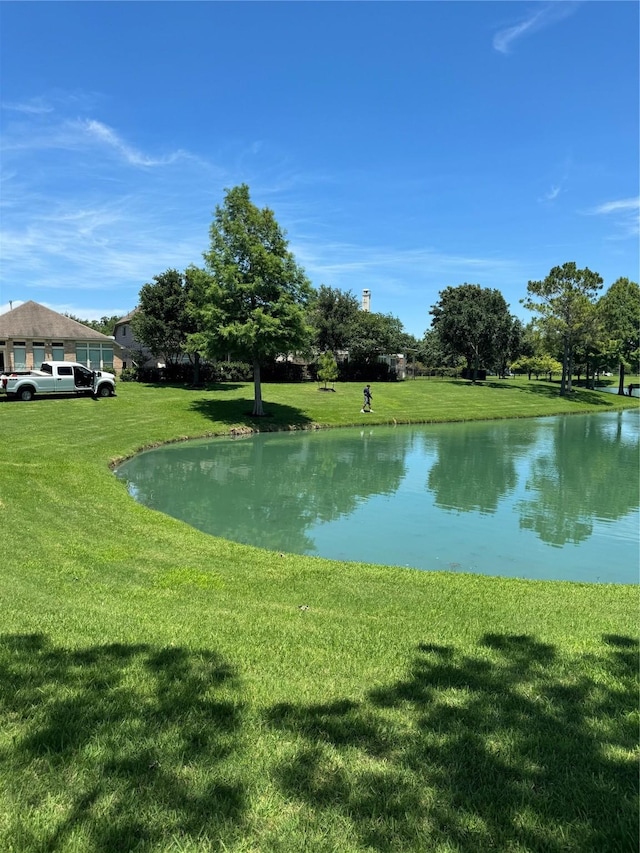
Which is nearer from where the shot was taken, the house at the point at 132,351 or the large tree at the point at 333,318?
the house at the point at 132,351

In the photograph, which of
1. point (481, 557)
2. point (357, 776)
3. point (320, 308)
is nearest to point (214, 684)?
point (357, 776)

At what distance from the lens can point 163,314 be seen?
40438 mm

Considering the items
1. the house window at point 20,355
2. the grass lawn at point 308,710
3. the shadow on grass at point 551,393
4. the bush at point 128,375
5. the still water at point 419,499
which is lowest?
the still water at point 419,499

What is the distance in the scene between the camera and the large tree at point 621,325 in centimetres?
5075

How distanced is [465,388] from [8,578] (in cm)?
4922

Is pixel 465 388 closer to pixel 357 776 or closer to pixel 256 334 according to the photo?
pixel 256 334

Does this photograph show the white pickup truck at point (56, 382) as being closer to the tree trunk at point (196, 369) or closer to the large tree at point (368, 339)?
the tree trunk at point (196, 369)

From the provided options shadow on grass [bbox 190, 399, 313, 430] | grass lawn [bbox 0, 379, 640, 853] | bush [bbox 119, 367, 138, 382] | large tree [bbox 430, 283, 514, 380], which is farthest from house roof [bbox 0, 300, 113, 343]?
grass lawn [bbox 0, 379, 640, 853]

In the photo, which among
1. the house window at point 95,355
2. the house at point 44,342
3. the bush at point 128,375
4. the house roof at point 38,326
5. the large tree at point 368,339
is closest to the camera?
the house at point 44,342

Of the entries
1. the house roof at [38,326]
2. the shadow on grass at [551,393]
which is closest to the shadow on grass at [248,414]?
the house roof at [38,326]

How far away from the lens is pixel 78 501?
12.0m

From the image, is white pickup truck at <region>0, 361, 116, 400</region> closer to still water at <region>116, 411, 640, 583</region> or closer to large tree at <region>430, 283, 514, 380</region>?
still water at <region>116, 411, 640, 583</region>

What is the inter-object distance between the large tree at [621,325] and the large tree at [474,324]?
33.2ft

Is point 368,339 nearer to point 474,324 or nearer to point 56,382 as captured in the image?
point 474,324
